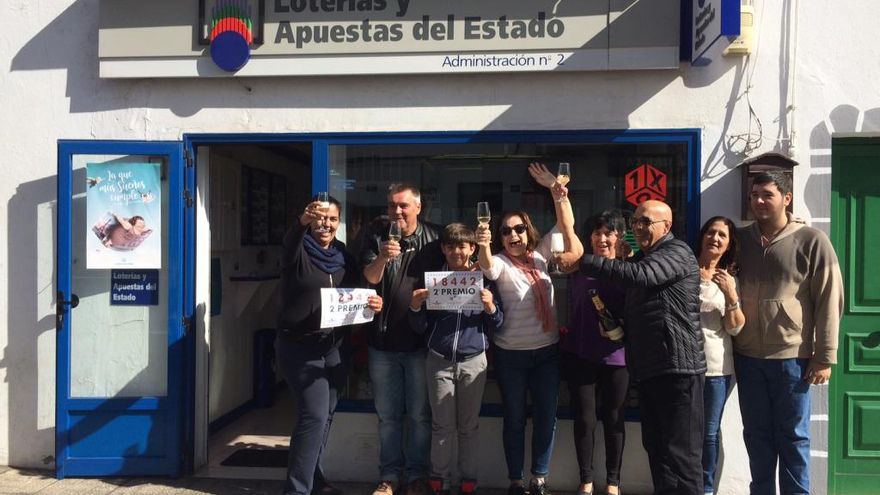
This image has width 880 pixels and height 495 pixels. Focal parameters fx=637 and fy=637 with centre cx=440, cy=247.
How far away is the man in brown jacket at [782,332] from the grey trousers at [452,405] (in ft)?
5.23

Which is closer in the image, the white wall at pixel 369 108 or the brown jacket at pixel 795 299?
the brown jacket at pixel 795 299

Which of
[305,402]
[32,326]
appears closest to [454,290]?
→ [305,402]

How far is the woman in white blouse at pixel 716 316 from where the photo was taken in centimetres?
368

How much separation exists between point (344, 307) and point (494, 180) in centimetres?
154

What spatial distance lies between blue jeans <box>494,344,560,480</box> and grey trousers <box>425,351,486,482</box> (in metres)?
0.16

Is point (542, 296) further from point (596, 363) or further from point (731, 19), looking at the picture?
point (731, 19)

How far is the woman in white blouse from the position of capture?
3.68 metres

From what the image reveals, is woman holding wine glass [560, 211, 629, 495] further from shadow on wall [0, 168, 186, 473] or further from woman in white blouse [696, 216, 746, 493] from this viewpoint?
shadow on wall [0, 168, 186, 473]

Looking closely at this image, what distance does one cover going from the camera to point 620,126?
4.38 m

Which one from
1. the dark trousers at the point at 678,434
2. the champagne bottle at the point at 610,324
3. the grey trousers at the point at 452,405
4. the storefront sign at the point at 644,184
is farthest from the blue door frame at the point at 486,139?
the grey trousers at the point at 452,405

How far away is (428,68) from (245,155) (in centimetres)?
238

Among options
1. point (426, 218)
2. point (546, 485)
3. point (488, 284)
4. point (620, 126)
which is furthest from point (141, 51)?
point (546, 485)

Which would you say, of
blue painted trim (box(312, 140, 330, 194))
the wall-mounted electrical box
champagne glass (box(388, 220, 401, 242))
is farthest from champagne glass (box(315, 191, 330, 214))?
the wall-mounted electrical box

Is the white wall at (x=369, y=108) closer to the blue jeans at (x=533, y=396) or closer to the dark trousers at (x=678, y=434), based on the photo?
the blue jeans at (x=533, y=396)
